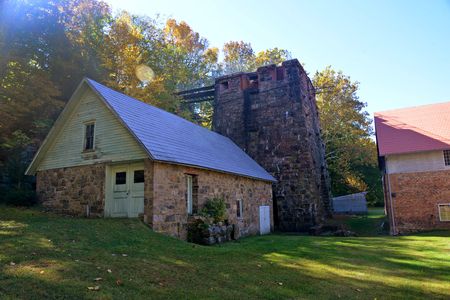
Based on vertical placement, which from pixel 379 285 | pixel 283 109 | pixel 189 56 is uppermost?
pixel 189 56

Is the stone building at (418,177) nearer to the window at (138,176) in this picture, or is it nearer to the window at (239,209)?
the window at (239,209)

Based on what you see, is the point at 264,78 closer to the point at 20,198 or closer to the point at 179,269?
the point at 20,198

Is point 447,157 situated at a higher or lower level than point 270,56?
lower

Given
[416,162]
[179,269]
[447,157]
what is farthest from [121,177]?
[447,157]

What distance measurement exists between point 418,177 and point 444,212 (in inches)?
93.0

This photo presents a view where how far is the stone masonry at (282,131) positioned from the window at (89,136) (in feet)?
43.5

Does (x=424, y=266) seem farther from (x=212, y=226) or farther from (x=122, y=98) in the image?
(x=122, y=98)

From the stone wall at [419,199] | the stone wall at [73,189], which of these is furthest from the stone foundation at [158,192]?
the stone wall at [419,199]

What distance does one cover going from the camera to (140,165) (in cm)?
1249

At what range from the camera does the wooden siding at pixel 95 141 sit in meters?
12.6

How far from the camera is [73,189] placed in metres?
14.0

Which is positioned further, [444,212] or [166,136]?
[444,212]

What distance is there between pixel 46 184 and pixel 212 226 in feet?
25.6

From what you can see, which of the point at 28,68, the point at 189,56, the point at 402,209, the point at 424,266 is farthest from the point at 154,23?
the point at 424,266
